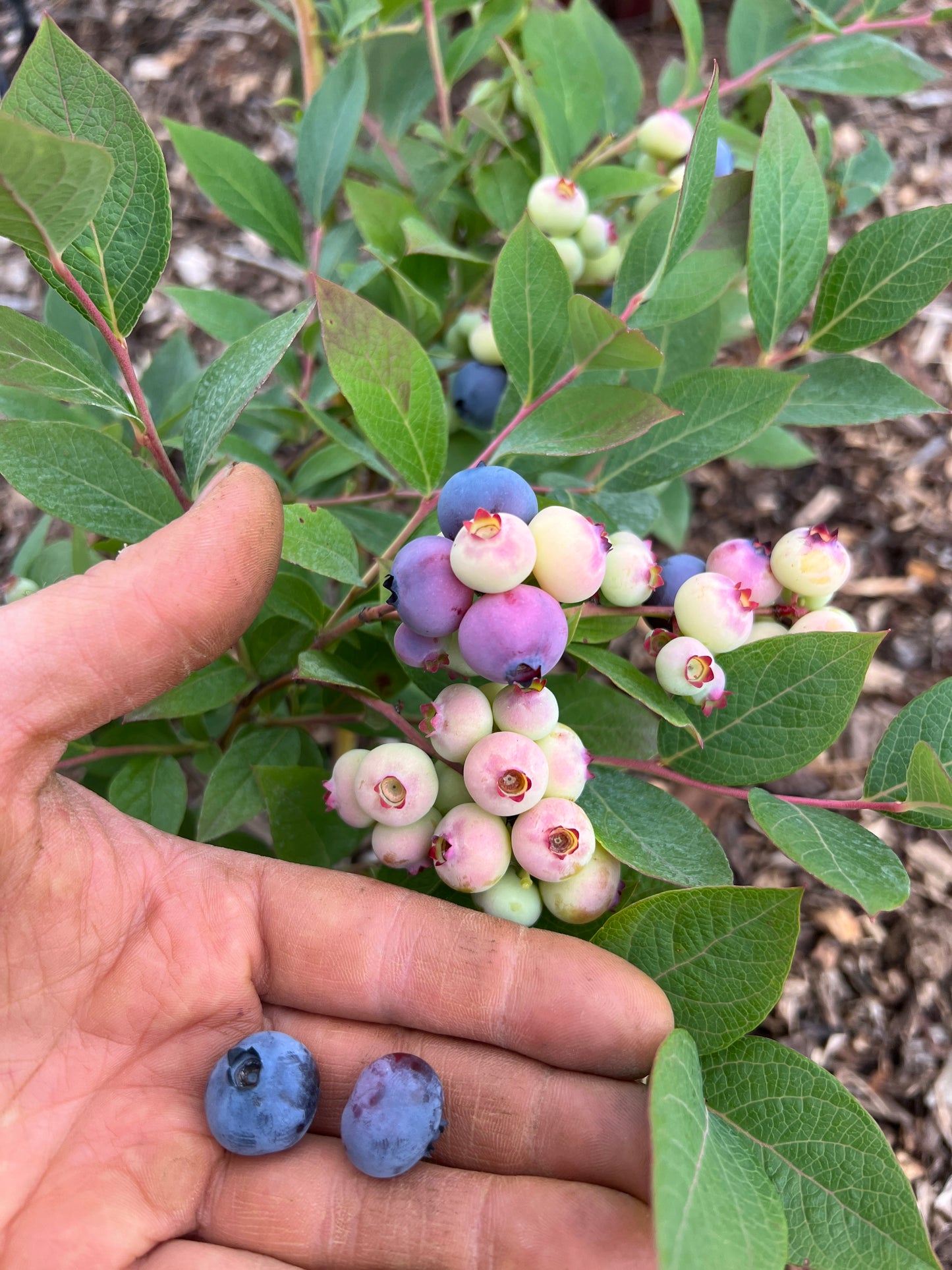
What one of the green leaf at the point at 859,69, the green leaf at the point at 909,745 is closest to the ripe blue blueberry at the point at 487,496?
the green leaf at the point at 909,745

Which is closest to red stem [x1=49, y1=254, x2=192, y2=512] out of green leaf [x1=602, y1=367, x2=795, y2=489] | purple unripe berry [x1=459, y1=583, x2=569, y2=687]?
purple unripe berry [x1=459, y1=583, x2=569, y2=687]

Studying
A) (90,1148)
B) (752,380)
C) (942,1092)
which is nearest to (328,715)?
(90,1148)

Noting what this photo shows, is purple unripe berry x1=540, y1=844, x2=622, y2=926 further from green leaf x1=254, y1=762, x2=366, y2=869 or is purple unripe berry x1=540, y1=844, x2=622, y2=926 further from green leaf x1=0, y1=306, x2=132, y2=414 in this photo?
green leaf x1=0, y1=306, x2=132, y2=414

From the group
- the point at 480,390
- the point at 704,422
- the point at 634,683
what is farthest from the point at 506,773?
the point at 480,390

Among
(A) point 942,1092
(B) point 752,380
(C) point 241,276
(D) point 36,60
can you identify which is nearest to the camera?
(D) point 36,60

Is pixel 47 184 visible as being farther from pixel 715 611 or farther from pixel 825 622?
pixel 825 622

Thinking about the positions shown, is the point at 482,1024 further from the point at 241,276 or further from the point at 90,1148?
the point at 241,276
